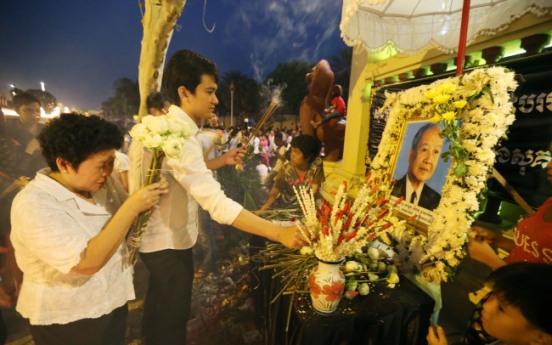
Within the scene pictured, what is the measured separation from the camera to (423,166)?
2.06 m

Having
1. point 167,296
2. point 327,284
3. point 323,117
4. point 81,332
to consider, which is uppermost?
point 323,117

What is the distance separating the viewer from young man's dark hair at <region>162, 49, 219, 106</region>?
181 cm

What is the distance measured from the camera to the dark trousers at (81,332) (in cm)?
134

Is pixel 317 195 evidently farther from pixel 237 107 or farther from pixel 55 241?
pixel 237 107

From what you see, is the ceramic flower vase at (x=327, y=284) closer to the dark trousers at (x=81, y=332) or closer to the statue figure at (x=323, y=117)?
the dark trousers at (x=81, y=332)

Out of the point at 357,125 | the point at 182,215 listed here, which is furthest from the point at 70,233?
the point at 357,125

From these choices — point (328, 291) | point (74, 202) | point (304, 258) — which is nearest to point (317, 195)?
point (304, 258)

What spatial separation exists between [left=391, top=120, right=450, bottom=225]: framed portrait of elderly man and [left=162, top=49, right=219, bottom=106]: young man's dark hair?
72.0 inches

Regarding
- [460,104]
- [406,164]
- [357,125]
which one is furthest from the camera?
[357,125]

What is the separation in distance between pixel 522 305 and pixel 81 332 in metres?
2.23

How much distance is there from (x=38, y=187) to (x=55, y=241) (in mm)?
304

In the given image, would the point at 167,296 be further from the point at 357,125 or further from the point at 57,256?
the point at 357,125

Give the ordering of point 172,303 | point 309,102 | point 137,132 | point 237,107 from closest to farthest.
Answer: point 137,132
point 172,303
point 309,102
point 237,107

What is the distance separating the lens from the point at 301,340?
1364mm
